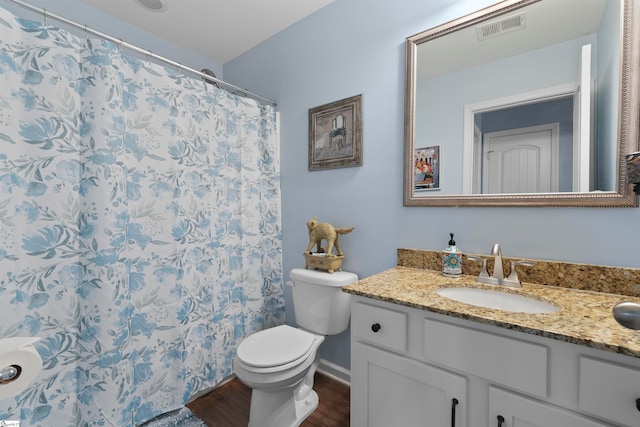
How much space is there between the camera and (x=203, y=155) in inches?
69.2

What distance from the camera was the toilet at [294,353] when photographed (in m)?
1.29

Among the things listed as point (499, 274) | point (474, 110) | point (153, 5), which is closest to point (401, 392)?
point (499, 274)

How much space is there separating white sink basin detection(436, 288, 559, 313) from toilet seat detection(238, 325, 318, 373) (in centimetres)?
72

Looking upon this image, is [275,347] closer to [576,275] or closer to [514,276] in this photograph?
[514,276]

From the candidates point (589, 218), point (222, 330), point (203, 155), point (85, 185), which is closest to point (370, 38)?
point (203, 155)

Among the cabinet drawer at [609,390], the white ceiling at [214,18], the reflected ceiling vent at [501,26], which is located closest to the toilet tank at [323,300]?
the cabinet drawer at [609,390]

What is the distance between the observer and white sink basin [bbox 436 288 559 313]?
1062 millimetres

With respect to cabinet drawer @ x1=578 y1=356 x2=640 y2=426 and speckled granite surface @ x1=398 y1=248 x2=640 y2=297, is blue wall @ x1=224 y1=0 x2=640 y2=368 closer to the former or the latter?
speckled granite surface @ x1=398 y1=248 x2=640 y2=297

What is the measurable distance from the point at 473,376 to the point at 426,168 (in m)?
0.97

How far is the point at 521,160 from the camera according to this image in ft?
4.03

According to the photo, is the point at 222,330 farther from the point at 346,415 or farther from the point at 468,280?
the point at 468,280

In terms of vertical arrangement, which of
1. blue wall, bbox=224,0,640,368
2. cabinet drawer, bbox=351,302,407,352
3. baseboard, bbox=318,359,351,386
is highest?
blue wall, bbox=224,0,640,368

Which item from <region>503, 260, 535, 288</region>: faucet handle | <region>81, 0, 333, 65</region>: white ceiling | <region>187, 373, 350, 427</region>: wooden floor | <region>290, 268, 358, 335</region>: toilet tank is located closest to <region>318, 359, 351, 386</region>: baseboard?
<region>187, 373, 350, 427</region>: wooden floor

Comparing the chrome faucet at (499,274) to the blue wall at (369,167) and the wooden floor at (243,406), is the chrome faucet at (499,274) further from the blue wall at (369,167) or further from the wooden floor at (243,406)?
the wooden floor at (243,406)
